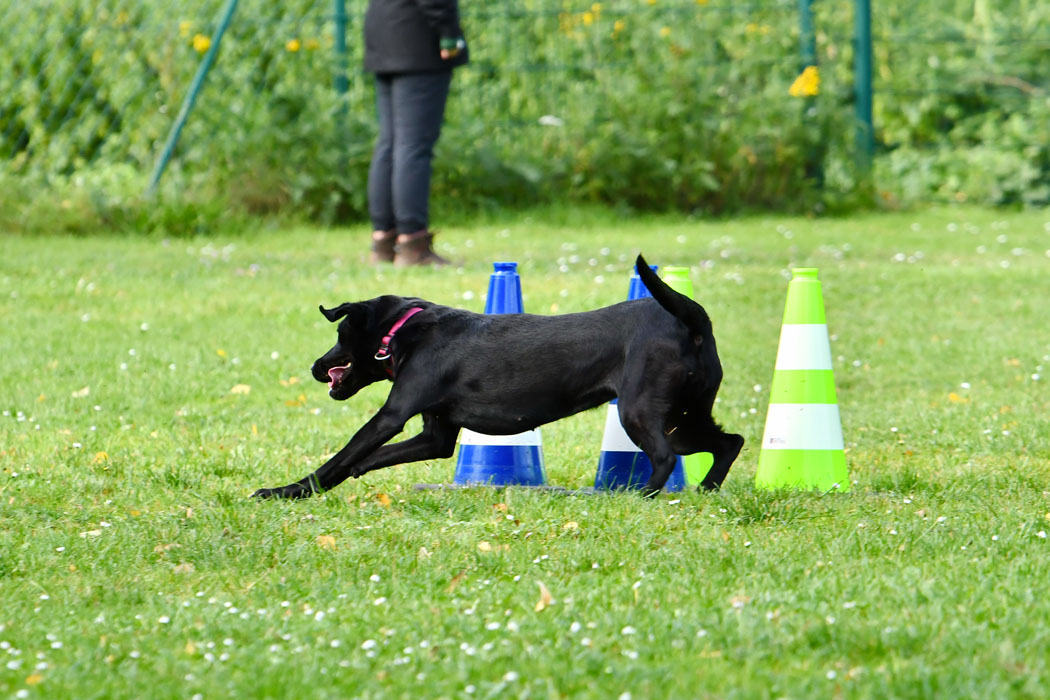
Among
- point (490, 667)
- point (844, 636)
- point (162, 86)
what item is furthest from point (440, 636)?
Answer: point (162, 86)

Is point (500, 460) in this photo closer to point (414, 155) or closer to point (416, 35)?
point (414, 155)

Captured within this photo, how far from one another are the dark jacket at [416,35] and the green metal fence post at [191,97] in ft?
8.81

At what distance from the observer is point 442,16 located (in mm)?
8898

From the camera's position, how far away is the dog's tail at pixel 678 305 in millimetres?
3949

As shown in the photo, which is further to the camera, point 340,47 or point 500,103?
point 500,103

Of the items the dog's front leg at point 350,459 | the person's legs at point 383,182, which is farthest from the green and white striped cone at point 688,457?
the person's legs at point 383,182

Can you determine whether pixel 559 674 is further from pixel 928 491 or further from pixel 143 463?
pixel 143 463

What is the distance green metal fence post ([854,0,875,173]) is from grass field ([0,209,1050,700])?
5.96m

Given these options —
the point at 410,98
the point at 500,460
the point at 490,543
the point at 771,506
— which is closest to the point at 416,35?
the point at 410,98

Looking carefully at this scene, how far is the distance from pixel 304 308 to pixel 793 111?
6.45m

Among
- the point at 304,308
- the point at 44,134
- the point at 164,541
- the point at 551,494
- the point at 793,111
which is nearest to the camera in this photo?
the point at 164,541

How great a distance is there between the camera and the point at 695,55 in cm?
1297

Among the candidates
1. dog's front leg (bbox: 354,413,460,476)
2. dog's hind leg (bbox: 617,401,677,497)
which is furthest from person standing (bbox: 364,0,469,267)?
dog's hind leg (bbox: 617,401,677,497)

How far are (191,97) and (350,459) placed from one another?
25.9ft
